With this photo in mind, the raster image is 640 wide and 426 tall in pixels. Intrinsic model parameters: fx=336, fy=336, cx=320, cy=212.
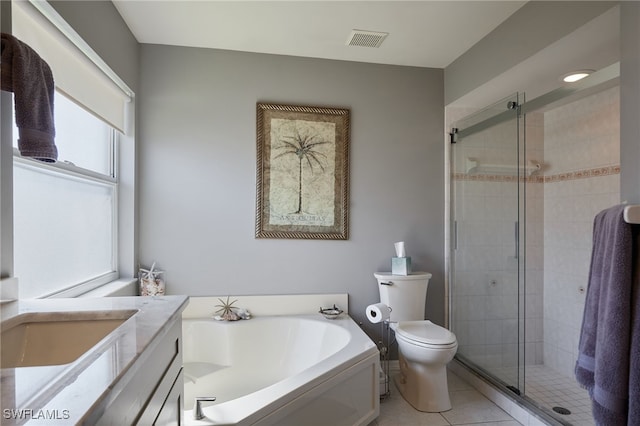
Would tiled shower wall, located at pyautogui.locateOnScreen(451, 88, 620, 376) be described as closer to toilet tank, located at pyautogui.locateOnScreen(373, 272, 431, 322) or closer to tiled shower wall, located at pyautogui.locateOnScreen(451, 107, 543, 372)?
tiled shower wall, located at pyautogui.locateOnScreen(451, 107, 543, 372)

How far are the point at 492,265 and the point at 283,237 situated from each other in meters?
1.60

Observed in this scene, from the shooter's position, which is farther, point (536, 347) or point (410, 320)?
point (536, 347)

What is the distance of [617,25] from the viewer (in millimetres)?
1628

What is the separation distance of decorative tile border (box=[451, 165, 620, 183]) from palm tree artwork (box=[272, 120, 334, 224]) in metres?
1.11

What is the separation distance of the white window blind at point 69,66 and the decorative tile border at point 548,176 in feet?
8.47

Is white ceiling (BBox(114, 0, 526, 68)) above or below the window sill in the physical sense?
above

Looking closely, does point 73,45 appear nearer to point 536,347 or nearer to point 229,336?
point 229,336

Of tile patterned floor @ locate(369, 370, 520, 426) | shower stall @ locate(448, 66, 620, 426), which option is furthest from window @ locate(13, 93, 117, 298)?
shower stall @ locate(448, 66, 620, 426)

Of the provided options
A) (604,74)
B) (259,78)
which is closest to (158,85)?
(259,78)

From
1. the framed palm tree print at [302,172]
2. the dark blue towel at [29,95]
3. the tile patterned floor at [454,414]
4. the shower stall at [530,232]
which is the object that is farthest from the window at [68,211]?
the shower stall at [530,232]

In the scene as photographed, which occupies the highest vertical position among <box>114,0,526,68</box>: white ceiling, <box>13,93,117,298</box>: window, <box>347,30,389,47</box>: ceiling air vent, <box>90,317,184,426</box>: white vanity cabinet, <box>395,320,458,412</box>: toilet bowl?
<box>114,0,526,68</box>: white ceiling

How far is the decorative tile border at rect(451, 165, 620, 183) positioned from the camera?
2.41 meters

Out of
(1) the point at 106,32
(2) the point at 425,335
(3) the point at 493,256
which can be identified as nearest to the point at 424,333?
(2) the point at 425,335

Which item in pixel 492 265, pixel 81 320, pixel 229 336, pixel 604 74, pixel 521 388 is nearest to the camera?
pixel 81 320
